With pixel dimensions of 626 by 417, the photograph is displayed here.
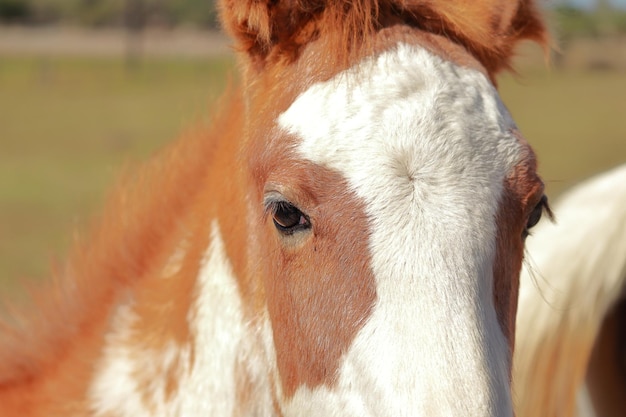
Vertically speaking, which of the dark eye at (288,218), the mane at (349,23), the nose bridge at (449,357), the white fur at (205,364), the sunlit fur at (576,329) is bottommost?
the sunlit fur at (576,329)

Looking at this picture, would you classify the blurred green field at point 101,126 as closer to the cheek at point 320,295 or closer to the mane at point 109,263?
the mane at point 109,263

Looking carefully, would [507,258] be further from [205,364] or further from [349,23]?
[205,364]

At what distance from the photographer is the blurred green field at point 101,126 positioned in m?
11.7

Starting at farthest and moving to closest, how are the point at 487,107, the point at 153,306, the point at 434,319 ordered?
1. the point at 153,306
2. the point at 487,107
3. the point at 434,319

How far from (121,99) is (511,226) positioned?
27.6 meters

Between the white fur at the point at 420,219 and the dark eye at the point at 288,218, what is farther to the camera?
the dark eye at the point at 288,218

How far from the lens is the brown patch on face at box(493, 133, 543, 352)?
7.23 ft

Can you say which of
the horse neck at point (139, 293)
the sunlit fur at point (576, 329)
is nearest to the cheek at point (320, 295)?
the horse neck at point (139, 293)

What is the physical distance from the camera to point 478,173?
217 centimetres

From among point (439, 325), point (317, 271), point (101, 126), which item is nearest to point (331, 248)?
point (317, 271)

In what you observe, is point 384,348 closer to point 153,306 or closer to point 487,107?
point 487,107

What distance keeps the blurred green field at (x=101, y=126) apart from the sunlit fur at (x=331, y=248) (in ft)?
2.02

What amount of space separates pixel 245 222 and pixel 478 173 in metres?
0.80

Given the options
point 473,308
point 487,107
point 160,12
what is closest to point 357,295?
point 473,308
